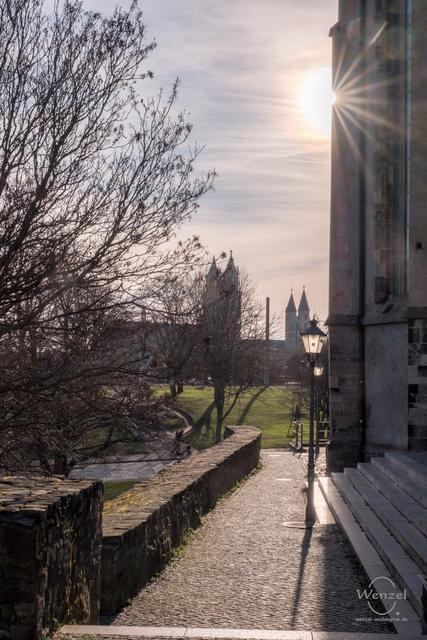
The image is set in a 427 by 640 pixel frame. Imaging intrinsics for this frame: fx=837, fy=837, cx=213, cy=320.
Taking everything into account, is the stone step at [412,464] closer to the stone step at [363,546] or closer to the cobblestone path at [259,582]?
the stone step at [363,546]

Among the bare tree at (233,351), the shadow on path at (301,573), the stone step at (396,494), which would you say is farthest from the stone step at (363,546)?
the bare tree at (233,351)

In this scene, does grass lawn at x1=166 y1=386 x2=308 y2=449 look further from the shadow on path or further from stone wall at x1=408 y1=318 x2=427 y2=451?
the shadow on path

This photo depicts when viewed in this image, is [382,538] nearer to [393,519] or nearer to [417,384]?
[393,519]

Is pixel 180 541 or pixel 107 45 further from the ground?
pixel 107 45

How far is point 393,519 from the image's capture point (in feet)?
34.4

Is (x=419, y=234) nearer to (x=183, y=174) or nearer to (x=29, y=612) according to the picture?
(x=183, y=174)

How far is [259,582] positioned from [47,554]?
11.9ft

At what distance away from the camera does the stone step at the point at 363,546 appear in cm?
690

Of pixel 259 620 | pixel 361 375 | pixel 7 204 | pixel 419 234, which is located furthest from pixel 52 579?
pixel 361 375

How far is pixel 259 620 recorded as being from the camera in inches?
295

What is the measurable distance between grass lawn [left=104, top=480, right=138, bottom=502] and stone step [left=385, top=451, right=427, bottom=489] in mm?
11883

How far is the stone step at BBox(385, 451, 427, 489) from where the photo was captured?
1236 centimetres

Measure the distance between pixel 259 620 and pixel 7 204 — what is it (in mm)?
4824

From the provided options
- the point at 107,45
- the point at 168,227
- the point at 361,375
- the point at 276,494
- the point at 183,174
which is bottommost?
the point at 276,494
